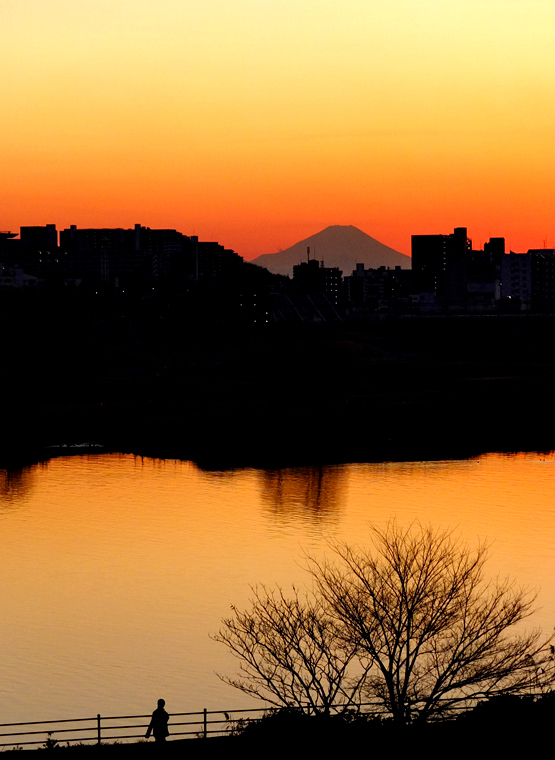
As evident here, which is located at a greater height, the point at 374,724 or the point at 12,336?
the point at 12,336

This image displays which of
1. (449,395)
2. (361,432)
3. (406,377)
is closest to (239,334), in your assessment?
(406,377)

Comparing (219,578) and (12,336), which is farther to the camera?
(12,336)

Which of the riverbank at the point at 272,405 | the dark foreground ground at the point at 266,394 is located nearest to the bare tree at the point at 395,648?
the riverbank at the point at 272,405

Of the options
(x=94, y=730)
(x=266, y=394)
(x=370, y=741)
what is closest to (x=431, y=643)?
(x=370, y=741)

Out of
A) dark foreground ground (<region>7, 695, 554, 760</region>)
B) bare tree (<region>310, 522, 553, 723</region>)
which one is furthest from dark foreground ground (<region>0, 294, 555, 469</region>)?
dark foreground ground (<region>7, 695, 554, 760</region>)

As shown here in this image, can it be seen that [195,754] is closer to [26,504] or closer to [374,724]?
[374,724]

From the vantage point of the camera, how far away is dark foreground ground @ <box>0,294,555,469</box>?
76.9 meters

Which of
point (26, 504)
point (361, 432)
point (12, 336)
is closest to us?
point (26, 504)

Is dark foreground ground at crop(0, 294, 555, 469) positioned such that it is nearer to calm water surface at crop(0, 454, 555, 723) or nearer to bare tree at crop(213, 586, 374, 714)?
calm water surface at crop(0, 454, 555, 723)

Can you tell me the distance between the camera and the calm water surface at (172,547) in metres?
31.6

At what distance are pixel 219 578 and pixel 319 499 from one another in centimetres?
1623

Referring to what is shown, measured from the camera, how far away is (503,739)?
22531 mm

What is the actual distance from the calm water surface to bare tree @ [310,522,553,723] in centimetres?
436

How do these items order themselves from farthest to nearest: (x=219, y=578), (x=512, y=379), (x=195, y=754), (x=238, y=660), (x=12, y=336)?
(x=12, y=336)
(x=512, y=379)
(x=219, y=578)
(x=238, y=660)
(x=195, y=754)
